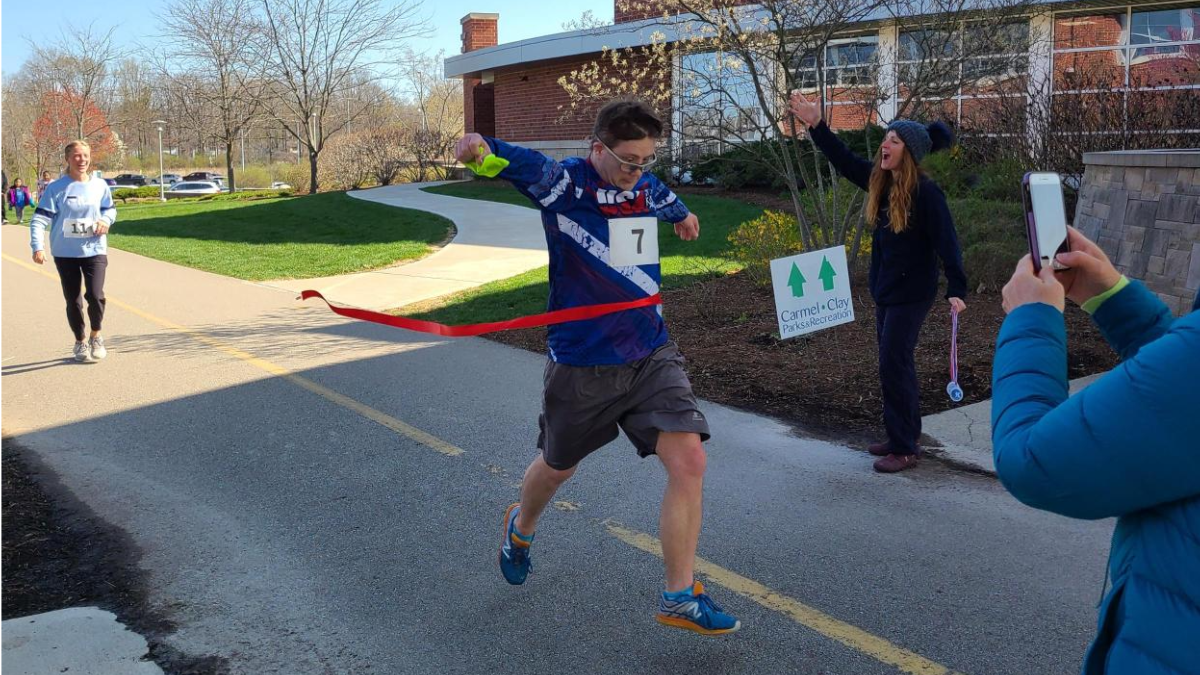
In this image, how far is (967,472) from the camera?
593cm

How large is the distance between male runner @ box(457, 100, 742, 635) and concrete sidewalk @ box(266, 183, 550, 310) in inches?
354

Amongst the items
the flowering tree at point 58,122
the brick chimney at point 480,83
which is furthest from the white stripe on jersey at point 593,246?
the brick chimney at point 480,83

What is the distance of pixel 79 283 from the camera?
9.67m

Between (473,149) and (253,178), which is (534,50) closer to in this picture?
(473,149)

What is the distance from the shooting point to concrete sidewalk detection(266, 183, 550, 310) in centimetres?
1383

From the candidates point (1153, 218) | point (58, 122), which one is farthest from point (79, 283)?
point (58, 122)

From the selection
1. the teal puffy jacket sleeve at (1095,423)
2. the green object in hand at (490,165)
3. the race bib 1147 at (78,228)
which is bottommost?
the teal puffy jacket sleeve at (1095,423)

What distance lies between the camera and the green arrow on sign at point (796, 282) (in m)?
7.41

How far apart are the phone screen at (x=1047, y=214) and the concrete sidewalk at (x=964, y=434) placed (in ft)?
14.1

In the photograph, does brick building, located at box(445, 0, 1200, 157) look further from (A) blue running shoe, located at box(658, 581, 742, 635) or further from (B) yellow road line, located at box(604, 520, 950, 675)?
(A) blue running shoe, located at box(658, 581, 742, 635)

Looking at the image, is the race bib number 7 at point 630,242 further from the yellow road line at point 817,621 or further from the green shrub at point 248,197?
the green shrub at point 248,197

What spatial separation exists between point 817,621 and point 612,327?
1403 mm

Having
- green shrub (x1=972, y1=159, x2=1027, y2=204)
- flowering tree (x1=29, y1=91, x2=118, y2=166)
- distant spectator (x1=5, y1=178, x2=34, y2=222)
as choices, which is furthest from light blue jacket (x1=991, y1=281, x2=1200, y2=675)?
distant spectator (x1=5, y1=178, x2=34, y2=222)

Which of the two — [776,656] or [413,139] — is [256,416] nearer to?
[776,656]
